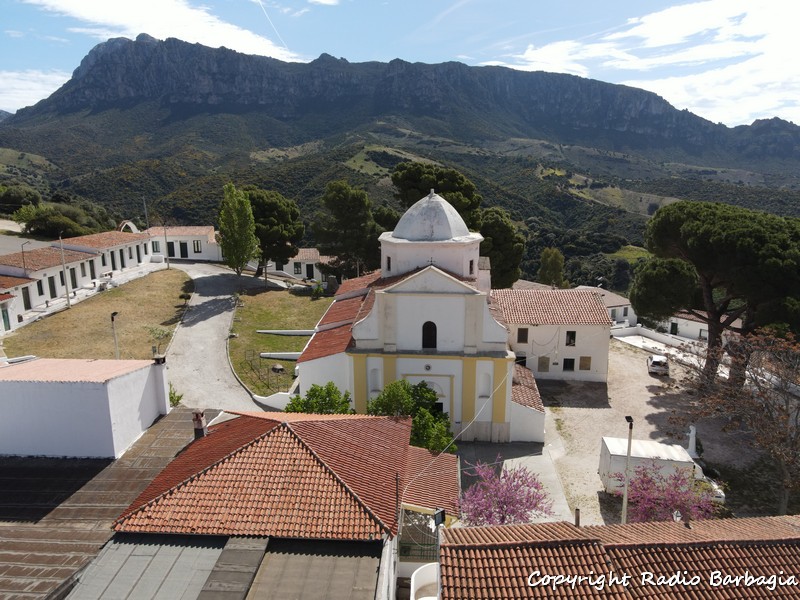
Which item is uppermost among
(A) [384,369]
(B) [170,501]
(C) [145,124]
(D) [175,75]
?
(D) [175,75]

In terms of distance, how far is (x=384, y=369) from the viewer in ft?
80.0

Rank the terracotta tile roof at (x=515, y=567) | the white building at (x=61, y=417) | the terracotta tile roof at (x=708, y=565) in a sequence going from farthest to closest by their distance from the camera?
the white building at (x=61, y=417) → the terracotta tile roof at (x=708, y=565) → the terracotta tile roof at (x=515, y=567)

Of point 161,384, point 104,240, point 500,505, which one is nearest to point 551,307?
point 500,505

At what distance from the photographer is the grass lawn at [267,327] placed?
2954 centimetres

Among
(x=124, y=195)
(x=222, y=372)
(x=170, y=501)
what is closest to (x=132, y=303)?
(x=222, y=372)

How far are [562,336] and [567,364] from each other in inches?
71.7

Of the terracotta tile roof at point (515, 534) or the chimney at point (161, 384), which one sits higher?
the chimney at point (161, 384)

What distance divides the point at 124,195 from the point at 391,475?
92.8 metres

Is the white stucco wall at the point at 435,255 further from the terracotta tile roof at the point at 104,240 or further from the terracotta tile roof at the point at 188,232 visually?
the terracotta tile roof at the point at 188,232

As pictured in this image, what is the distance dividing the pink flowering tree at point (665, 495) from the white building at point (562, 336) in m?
12.2

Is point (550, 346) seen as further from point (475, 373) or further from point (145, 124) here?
point (145, 124)

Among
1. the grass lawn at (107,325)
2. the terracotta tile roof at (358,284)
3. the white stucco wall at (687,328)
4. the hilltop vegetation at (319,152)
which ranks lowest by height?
the white stucco wall at (687,328)

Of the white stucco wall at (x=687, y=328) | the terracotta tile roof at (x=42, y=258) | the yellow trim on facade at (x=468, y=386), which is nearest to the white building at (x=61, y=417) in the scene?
the yellow trim on facade at (x=468, y=386)

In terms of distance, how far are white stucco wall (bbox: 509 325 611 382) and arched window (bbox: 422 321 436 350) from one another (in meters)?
9.38
